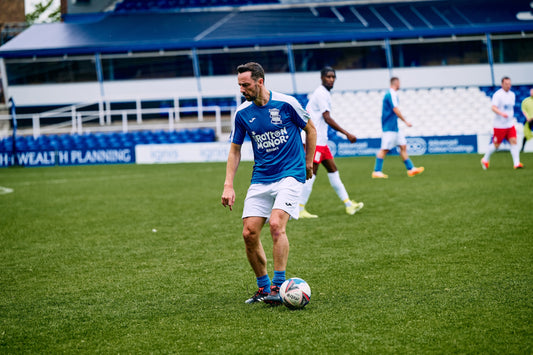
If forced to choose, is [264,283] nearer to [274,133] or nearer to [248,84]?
[274,133]

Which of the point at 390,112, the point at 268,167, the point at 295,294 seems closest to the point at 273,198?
the point at 268,167

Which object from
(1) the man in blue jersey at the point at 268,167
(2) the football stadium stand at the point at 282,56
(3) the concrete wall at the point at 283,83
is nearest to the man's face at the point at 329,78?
(1) the man in blue jersey at the point at 268,167

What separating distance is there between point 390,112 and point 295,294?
1113 centimetres

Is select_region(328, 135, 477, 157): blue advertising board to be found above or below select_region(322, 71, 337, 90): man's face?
below

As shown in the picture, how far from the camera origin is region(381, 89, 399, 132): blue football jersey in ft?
50.4

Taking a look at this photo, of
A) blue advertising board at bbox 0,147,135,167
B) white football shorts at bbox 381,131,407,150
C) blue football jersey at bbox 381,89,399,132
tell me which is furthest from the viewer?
blue advertising board at bbox 0,147,135,167

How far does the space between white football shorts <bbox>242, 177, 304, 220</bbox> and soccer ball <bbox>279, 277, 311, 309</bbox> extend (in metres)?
0.61

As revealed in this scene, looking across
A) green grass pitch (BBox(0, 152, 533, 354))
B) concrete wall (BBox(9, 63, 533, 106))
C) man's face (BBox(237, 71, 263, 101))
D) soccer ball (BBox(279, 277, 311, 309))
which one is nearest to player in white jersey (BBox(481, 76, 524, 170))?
green grass pitch (BBox(0, 152, 533, 354))

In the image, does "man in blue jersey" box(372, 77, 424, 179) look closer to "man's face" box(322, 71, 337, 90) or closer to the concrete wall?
"man's face" box(322, 71, 337, 90)

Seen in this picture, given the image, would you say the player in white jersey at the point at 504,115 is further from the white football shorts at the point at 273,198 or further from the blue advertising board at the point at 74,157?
the blue advertising board at the point at 74,157

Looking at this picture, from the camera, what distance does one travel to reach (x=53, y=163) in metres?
26.7

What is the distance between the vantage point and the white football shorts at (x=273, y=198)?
17.5 ft

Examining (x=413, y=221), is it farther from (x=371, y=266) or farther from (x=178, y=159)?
(x=178, y=159)

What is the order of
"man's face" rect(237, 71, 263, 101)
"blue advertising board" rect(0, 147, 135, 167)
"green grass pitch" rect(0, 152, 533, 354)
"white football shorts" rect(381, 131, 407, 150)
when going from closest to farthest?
"green grass pitch" rect(0, 152, 533, 354) → "man's face" rect(237, 71, 263, 101) → "white football shorts" rect(381, 131, 407, 150) → "blue advertising board" rect(0, 147, 135, 167)
